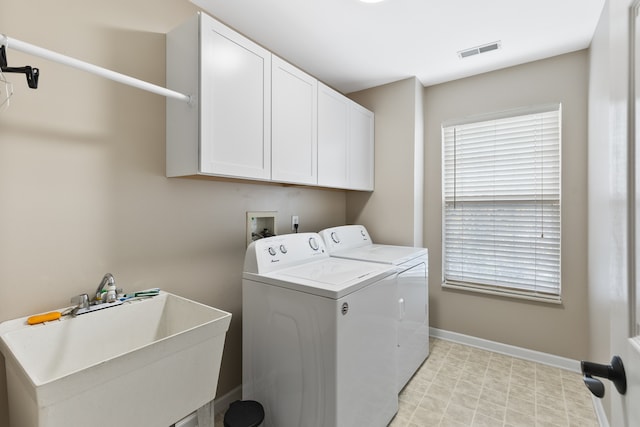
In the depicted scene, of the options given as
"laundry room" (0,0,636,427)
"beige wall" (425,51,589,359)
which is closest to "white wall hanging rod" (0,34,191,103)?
"laundry room" (0,0,636,427)

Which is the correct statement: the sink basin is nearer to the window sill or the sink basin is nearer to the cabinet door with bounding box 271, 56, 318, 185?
the cabinet door with bounding box 271, 56, 318, 185

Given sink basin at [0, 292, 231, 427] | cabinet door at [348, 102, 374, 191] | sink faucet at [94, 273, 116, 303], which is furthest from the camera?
cabinet door at [348, 102, 374, 191]

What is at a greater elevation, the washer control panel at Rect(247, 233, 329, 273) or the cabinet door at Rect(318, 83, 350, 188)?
the cabinet door at Rect(318, 83, 350, 188)

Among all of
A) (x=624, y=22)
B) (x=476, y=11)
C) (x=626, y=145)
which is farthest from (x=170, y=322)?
(x=476, y=11)

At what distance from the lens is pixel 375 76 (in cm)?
274

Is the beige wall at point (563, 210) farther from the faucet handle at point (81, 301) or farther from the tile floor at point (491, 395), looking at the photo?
the faucet handle at point (81, 301)

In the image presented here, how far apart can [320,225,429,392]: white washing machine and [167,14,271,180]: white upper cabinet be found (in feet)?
3.24

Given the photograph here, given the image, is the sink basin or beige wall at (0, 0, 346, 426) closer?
the sink basin

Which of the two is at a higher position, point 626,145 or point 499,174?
point 499,174

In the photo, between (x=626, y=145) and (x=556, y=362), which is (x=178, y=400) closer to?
(x=626, y=145)

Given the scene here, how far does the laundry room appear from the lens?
4.02 feet

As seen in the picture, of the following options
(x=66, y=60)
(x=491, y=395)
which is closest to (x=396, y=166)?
(x=491, y=395)

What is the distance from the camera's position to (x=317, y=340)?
1467 mm

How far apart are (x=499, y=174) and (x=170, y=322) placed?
8.96 ft
